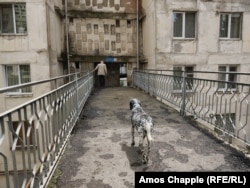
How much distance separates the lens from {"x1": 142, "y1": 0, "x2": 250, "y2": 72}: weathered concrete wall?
36.1ft

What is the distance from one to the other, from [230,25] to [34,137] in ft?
41.3

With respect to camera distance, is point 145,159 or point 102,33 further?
point 102,33

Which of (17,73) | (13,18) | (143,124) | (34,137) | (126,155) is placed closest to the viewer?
(34,137)

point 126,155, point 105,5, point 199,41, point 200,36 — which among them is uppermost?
point 105,5

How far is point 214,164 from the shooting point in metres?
3.10

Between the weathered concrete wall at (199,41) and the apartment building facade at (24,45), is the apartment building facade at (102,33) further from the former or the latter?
the apartment building facade at (24,45)

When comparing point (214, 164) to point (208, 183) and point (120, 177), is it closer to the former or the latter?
point (208, 183)

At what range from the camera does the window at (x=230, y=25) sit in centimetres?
1177

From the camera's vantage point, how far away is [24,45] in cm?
993

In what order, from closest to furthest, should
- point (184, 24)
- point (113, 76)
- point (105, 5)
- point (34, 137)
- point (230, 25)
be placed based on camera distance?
point (34, 137)
point (184, 24)
point (230, 25)
point (105, 5)
point (113, 76)

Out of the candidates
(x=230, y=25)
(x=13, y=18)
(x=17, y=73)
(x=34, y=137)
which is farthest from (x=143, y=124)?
(x=230, y=25)

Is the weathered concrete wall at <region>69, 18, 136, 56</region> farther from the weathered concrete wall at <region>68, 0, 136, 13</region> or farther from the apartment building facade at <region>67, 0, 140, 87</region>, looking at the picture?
the weathered concrete wall at <region>68, 0, 136, 13</region>

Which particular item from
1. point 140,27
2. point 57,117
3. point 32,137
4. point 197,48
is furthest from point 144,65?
point 32,137

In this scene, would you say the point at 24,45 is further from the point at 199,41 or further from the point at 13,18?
the point at 199,41
